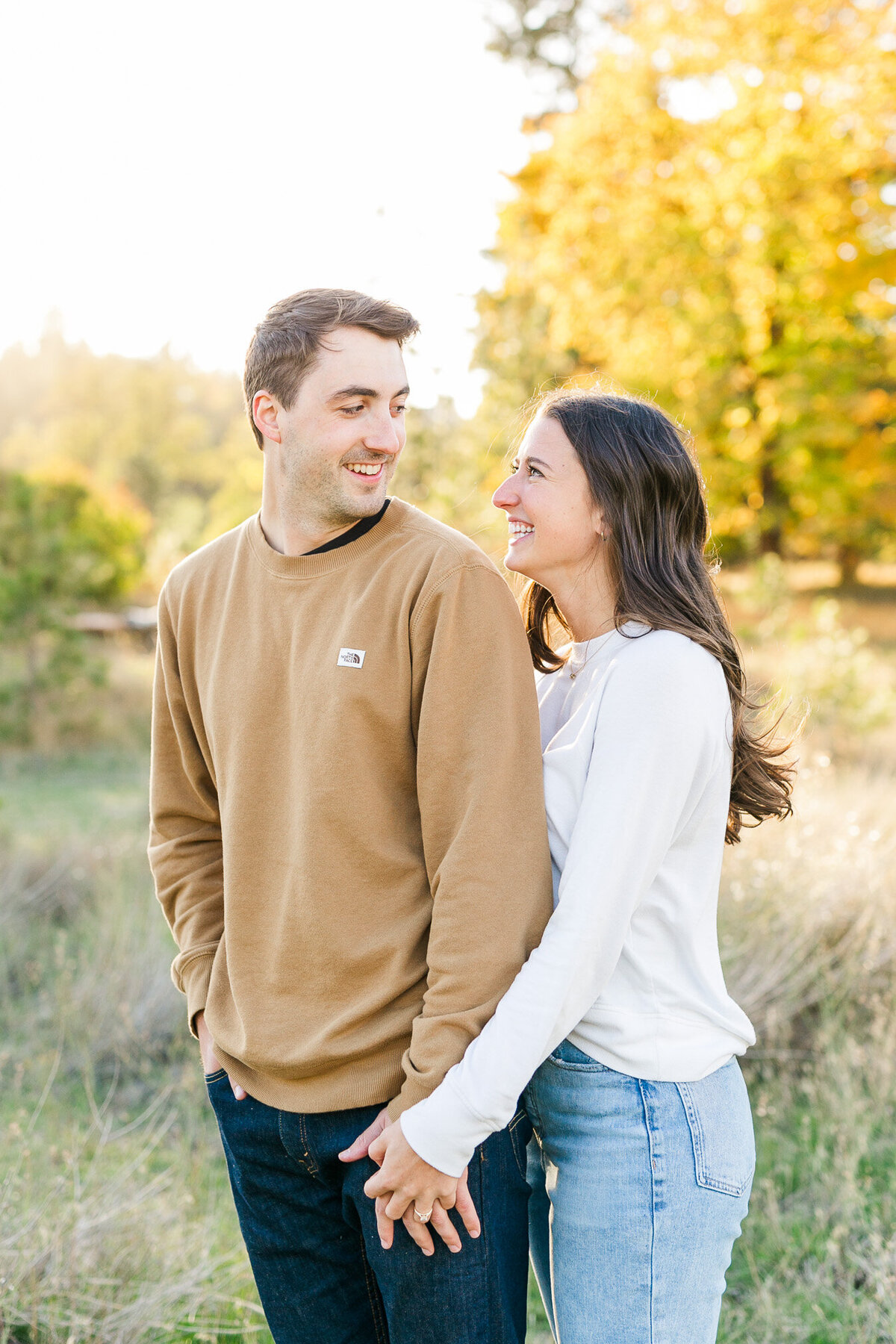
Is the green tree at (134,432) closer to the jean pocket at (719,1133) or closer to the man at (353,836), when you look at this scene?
the man at (353,836)

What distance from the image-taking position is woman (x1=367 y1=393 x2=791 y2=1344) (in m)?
1.53

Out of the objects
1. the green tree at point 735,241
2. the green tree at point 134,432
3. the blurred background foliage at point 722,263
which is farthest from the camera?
the green tree at point 134,432

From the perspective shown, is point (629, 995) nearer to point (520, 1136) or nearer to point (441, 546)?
point (520, 1136)

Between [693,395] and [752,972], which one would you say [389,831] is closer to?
[752,972]

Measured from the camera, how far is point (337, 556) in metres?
1.86

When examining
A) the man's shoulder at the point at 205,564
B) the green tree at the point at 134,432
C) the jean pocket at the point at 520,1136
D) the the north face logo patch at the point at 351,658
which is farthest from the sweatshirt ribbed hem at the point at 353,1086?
the green tree at the point at 134,432

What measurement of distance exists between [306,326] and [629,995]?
4.12 feet

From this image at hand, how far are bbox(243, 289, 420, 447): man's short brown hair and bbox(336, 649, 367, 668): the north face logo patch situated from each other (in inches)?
19.1

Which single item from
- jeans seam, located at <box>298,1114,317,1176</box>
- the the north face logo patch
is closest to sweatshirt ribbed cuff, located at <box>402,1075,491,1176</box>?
jeans seam, located at <box>298,1114,317,1176</box>

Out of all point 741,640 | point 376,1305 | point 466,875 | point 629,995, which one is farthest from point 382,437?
point 741,640

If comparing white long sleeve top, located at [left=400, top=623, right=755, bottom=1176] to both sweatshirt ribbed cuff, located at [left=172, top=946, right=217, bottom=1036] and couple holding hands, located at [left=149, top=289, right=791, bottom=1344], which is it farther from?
sweatshirt ribbed cuff, located at [left=172, top=946, right=217, bottom=1036]

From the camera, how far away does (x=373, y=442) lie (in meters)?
1.83

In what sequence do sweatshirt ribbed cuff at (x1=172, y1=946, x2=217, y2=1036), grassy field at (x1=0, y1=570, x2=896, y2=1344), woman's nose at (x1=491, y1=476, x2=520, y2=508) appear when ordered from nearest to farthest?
woman's nose at (x1=491, y1=476, x2=520, y2=508), sweatshirt ribbed cuff at (x1=172, y1=946, x2=217, y2=1036), grassy field at (x1=0, y1=570, x2=896, y2=1344)

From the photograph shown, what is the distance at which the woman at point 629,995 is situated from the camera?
1.53m
